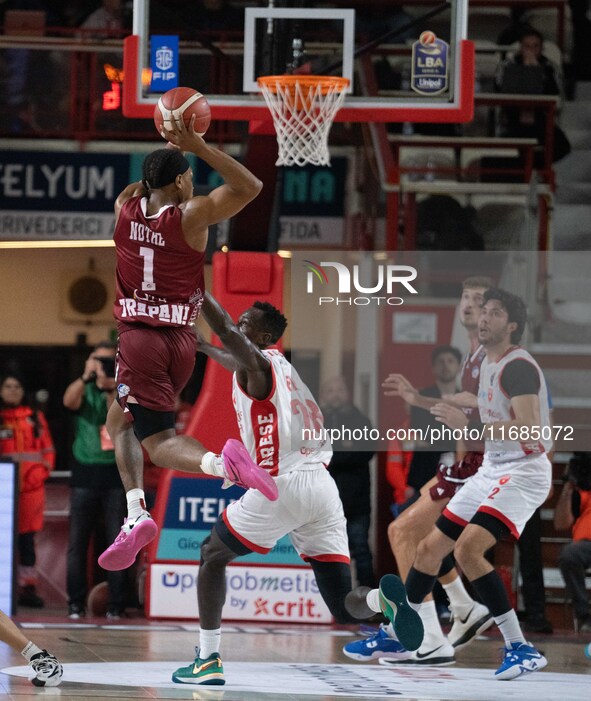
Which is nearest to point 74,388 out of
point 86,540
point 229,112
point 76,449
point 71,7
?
point 76,449

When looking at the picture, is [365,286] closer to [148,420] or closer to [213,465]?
[148,420]

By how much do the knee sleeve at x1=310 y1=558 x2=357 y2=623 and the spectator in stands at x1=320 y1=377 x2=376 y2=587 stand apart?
3347 mm

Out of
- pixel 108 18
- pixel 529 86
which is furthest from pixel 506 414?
pixel 108 18

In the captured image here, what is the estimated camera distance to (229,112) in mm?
10008

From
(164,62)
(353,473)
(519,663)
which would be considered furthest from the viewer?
(353,473)

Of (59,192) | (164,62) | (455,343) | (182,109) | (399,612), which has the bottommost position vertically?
(399,612)

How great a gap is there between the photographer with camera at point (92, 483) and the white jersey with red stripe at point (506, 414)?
3.47m

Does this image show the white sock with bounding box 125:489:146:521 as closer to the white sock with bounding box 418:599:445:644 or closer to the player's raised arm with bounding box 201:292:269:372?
the player's raised arm with bounding box 201:292:269:372

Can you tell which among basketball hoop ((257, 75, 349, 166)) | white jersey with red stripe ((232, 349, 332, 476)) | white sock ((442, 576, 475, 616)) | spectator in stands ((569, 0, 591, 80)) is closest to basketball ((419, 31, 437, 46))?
basketball hoop ((257, 75, 349, 166))

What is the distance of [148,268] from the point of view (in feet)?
23.6

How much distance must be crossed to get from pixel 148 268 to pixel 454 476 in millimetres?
3082

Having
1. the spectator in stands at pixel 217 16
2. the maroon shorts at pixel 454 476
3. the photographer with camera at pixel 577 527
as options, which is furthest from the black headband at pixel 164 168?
Answer: the spectator in stands at pixel 217 16

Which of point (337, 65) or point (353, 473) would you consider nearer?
point (337, 65)

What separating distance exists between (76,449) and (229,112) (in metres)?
3.04
